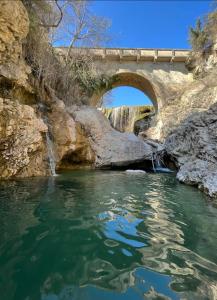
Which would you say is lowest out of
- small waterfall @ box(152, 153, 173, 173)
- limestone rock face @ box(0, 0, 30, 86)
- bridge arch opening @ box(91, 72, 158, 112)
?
small waterfall @ box(152, 153, 173, 173)

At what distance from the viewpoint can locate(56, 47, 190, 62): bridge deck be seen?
19791mm

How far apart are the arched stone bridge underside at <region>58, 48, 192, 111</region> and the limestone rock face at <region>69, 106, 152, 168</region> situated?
1019 centimetres

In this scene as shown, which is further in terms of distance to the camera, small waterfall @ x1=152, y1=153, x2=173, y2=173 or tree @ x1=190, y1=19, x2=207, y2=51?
tree @ x1=190, y1=19, x2=207, y2=51

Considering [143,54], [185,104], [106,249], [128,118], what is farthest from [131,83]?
[106,249]

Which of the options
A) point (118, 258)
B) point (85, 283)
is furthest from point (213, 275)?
point (85, 283)

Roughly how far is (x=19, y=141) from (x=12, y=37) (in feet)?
8.84

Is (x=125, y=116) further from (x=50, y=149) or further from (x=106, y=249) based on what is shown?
(x=106, y=249)

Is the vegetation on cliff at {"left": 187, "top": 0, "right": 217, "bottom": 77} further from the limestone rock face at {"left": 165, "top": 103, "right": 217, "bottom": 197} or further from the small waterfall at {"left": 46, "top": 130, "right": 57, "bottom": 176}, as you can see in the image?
the small waterfall at {"left": 46, "top": 130, "right": 57, "bottom": 176}

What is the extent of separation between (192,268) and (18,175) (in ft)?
18.3

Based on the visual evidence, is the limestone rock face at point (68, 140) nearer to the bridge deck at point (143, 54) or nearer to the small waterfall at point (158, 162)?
the small waterfall at point (158, 162)

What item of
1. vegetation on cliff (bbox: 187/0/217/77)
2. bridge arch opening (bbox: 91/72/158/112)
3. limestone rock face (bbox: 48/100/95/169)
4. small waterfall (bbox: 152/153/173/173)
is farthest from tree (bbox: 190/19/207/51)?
limestone rock face (bbox: 48/100/95/169)

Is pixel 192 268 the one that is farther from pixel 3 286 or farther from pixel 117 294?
pixel 3 286

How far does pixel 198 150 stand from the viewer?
22.5 ft

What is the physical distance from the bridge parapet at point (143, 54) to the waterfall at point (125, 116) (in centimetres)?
574
